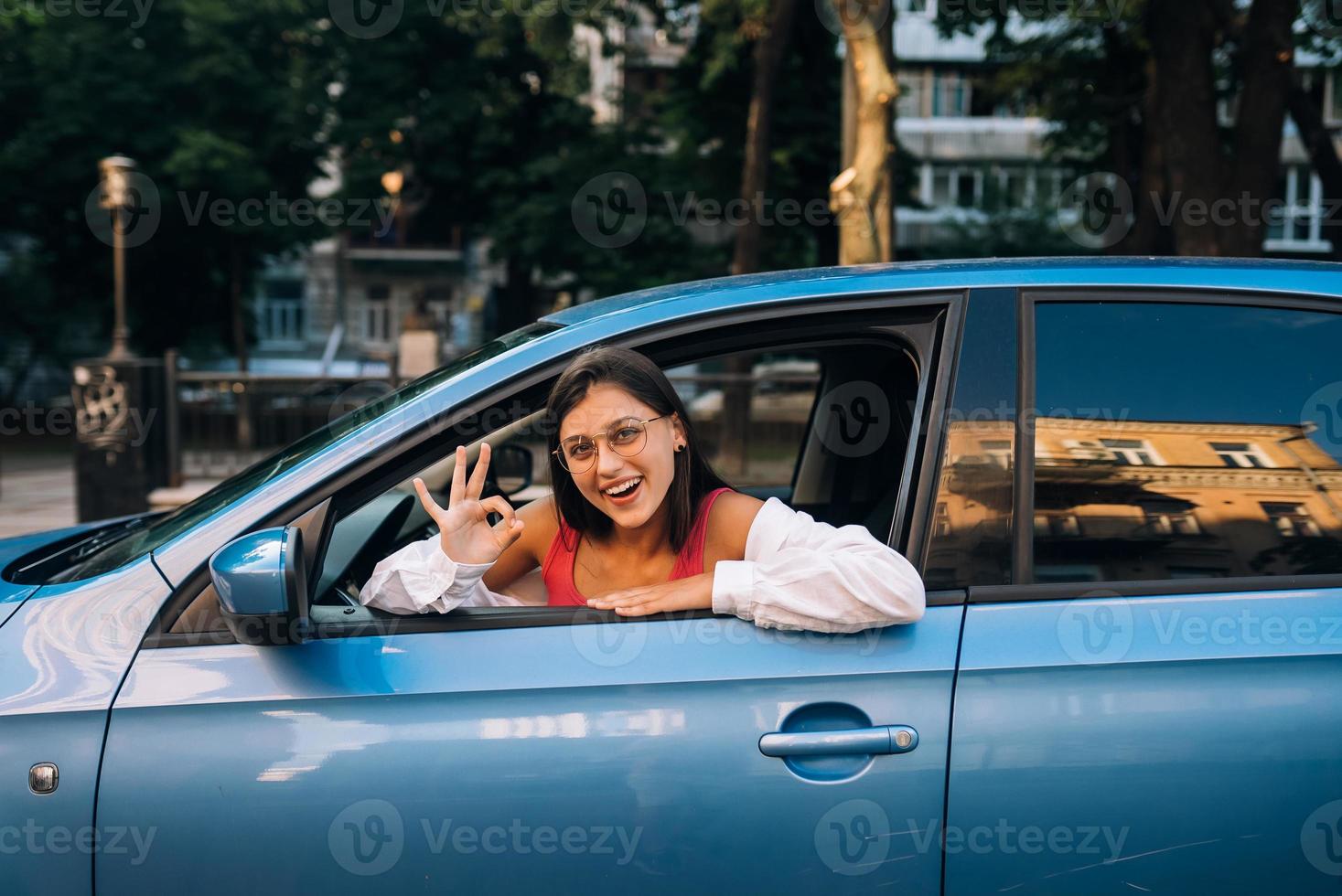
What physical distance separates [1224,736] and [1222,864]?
0.20 m

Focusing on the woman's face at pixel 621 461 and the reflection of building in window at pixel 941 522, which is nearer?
the reflection of building in window at pixel 941 522

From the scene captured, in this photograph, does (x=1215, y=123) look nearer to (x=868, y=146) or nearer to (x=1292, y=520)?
(x=868, y=146)

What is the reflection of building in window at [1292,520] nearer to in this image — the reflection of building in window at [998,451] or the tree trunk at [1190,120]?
the reflection of building in window at [998,451]

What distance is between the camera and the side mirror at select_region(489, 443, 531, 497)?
148 inches

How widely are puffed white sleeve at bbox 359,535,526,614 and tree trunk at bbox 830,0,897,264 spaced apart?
8.33m

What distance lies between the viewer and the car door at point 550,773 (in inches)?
74.8

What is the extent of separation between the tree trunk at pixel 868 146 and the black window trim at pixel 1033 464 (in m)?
7.99

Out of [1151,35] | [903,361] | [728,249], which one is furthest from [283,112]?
[903,361]

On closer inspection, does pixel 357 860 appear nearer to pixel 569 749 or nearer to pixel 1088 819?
pixel 569 749

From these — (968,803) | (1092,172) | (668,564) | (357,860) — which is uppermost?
(1092,172)

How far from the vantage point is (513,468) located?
12.6 feet

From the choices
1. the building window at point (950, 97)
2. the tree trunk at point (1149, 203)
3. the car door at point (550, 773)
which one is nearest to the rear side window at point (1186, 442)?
the car door at point (550, 773)

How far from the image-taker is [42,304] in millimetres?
28609

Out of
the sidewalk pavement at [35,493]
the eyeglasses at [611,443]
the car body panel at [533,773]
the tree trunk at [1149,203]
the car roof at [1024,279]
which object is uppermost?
the tree trunk at [1149,203]
